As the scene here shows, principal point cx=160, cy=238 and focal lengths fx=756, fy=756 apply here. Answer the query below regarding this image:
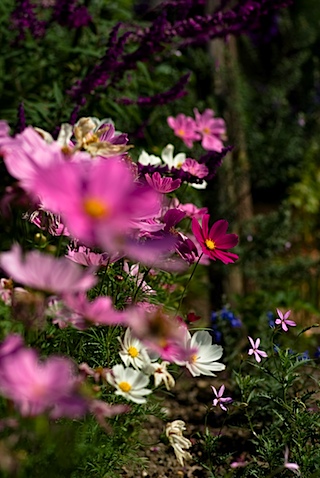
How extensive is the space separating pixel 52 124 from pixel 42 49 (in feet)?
1.50

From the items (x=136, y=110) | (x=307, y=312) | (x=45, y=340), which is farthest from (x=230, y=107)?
(x=45, y=340)

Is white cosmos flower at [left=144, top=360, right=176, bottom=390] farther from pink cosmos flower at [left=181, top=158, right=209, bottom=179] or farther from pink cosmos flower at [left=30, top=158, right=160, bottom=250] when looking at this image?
pink cosmos flower at [left=181, top=158, right=209, bottom=179]

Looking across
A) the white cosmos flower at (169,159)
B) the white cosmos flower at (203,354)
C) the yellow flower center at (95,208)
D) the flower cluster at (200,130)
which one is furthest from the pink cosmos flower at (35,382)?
the flower cluster at (200,130)

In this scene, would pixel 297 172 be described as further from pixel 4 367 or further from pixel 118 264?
pixel 4 367

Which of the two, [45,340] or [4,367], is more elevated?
[4,367]

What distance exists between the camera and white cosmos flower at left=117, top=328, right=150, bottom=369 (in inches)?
57.8

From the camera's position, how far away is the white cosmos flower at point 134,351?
147 centimetres

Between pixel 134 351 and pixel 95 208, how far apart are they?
0.56 m

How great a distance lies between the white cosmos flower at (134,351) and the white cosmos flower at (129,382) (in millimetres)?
66

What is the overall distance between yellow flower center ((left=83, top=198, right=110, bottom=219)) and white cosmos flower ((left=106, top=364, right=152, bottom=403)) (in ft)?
1.48

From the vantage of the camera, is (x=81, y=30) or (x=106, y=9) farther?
(x=106, y=9)

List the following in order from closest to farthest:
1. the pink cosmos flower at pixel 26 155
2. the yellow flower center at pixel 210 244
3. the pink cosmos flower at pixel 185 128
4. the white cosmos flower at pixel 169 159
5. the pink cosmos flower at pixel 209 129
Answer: the pink cosmos flower at pixel 26 155 < the yellow flower center at pixel 210 244 < the white cosmos flower at pixel 169 159 < the pink cosmos flower at pixel 185 128 < the pink cosmos flower at pixel 209 129

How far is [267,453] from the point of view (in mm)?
1805

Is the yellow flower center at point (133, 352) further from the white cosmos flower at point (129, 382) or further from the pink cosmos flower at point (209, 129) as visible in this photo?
the pink cosmos flower at point (209, 129)
